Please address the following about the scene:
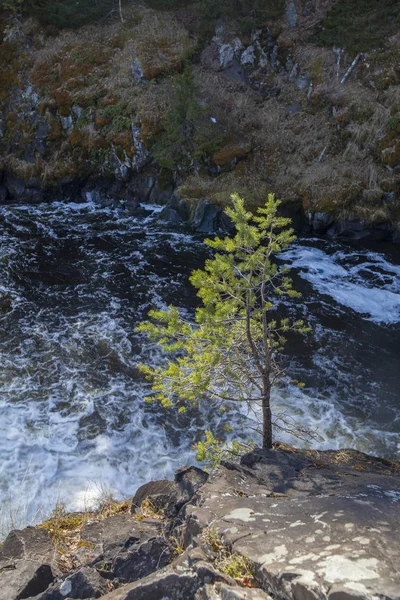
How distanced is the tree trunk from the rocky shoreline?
0.43 metres

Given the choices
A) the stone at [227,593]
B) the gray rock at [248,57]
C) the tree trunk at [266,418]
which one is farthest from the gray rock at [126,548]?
the gray rock at [248,57]

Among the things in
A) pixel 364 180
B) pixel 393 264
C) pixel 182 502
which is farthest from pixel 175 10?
pixel 182 502

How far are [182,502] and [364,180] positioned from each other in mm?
14684

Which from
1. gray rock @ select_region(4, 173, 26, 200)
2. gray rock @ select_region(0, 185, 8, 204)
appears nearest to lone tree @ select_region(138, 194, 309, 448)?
gray rock @ select_region(4, 173, 26, 200)

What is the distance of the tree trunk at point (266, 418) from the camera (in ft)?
19.4

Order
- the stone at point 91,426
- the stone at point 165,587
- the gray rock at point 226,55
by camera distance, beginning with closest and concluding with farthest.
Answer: the stone at point 165,587, the stone at point 91,426, the gray rock at point 226,55

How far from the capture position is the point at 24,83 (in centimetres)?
2186

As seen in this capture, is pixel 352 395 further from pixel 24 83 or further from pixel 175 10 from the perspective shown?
pixel 175 10

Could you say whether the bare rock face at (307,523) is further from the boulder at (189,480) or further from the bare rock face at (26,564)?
the bare rock face at (26,564)

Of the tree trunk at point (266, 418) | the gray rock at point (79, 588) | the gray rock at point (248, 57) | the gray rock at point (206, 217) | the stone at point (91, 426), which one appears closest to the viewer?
the gray rock at point (79, 588)

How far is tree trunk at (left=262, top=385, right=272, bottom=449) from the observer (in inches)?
233

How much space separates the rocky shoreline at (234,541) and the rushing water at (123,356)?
5.90 ft

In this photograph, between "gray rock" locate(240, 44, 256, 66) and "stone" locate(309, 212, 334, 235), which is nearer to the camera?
"stone" locate(309, 212, 334, 235)

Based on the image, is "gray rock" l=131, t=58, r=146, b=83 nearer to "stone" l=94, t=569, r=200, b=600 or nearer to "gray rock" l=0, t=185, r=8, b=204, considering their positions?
"gray rock" l=0, t=185, r=8, b=204
